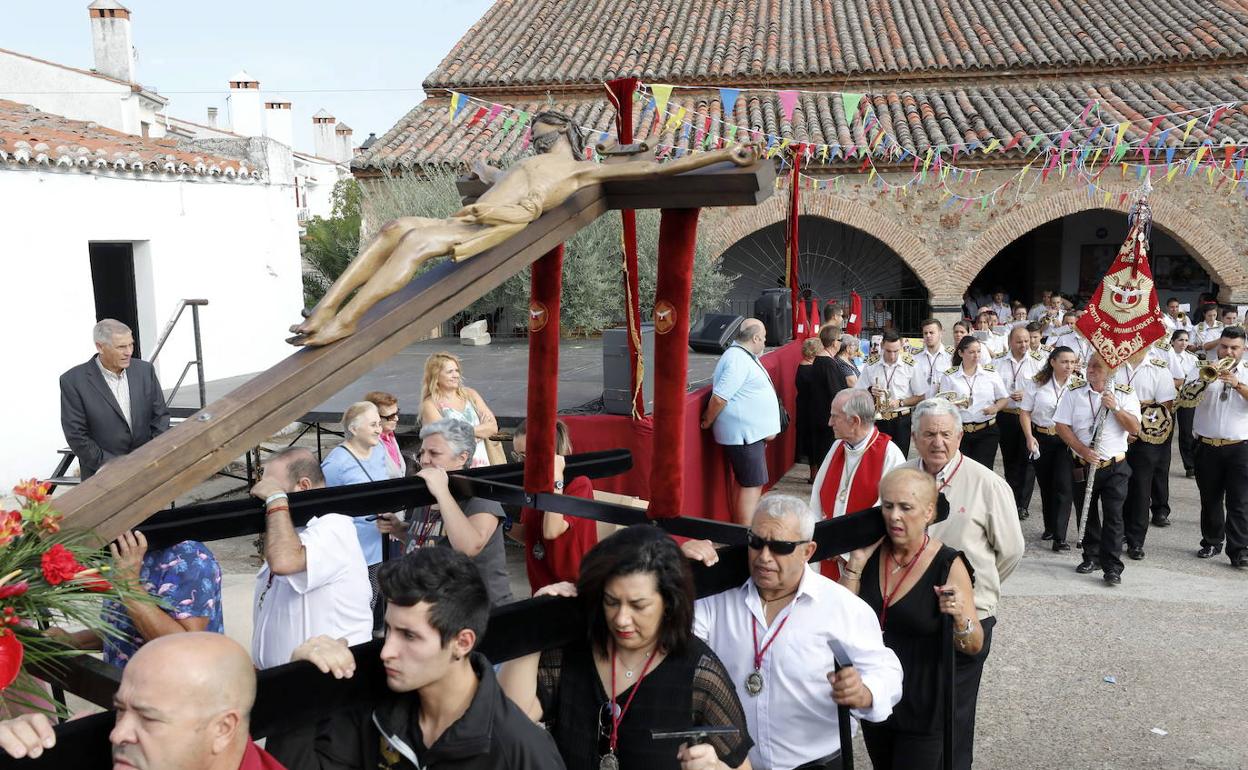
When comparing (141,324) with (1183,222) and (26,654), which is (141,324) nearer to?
(26,654)

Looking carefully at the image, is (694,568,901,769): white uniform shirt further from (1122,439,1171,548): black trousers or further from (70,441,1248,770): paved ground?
(1122,439,1171,548): black trousers

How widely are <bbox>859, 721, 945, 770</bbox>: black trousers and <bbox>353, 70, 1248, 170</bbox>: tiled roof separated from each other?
1379 cm

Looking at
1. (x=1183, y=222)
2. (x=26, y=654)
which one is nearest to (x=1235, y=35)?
(x=1183, y=222)

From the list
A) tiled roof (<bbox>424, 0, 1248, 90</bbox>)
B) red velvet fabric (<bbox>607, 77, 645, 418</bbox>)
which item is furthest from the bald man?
tiled roof (<bbox>424, 0, 1248, 90</bbox>)

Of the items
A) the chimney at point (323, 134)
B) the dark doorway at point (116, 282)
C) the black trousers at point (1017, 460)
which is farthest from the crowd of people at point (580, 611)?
the chimney at point (323, 134)

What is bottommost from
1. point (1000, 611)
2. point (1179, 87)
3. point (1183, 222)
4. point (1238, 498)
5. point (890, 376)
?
point (1000, 611)

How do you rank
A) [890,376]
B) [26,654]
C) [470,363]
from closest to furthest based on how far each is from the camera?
[26,654]
[890,376]
[470,363]

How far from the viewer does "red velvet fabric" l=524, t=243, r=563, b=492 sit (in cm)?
324

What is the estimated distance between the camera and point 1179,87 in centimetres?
1802

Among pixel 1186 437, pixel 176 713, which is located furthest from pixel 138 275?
pixel 1186 437

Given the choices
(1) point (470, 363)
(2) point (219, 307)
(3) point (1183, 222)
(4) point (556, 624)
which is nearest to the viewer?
(4) point (556, 624)

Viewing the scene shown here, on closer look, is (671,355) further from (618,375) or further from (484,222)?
(618,375)

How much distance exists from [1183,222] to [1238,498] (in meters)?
11.5

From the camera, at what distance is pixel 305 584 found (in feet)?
10.2
